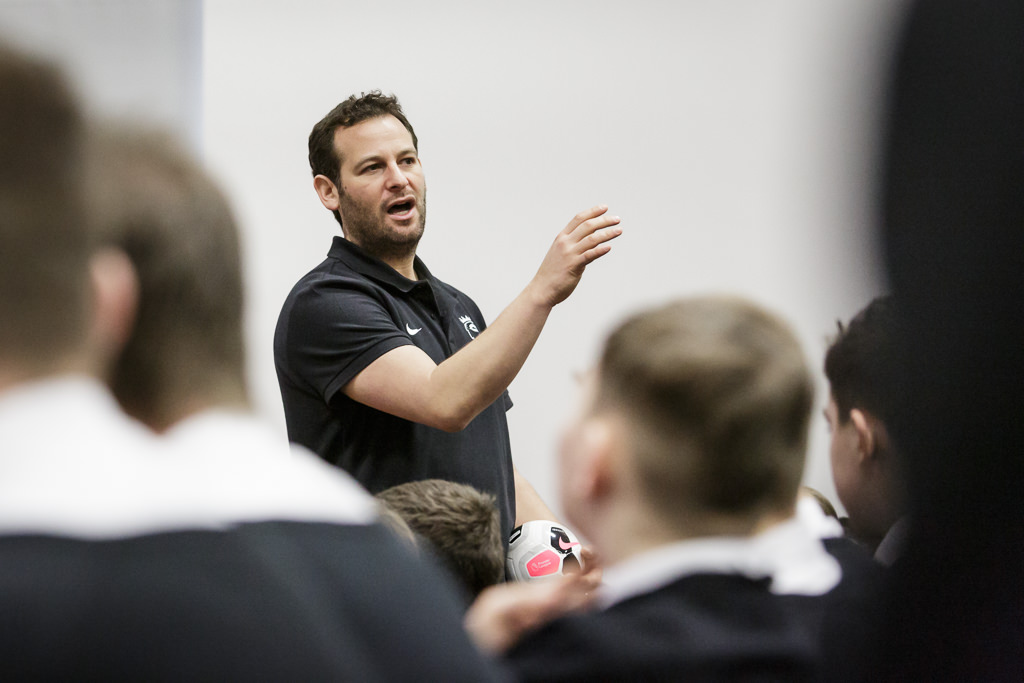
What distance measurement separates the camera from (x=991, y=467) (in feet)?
1.17

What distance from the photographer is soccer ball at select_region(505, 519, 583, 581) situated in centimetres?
206

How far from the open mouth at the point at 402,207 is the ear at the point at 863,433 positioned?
1.33 meters

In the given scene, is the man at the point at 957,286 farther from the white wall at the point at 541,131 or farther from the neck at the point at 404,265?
the white wall at the point at 541,131

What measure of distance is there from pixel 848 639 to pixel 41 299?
0.70 m

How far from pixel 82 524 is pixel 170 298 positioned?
22 cm

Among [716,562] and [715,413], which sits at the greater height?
[715,413]

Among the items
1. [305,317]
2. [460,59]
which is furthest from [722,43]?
[305,317]

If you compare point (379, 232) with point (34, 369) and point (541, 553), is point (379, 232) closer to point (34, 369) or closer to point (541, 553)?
point (541, 553)

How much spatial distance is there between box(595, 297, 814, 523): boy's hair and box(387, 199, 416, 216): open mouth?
156cm

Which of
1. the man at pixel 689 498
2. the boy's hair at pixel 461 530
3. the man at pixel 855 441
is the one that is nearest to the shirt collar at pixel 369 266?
the boy's hair at pixel 461 530

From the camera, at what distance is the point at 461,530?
152cm

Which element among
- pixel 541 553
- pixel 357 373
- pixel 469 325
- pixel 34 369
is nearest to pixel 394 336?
pixel 357 373

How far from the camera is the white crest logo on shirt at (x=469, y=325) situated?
2492 millimetres

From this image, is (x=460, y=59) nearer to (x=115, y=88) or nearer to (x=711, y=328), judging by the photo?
(x=115, y=88)
